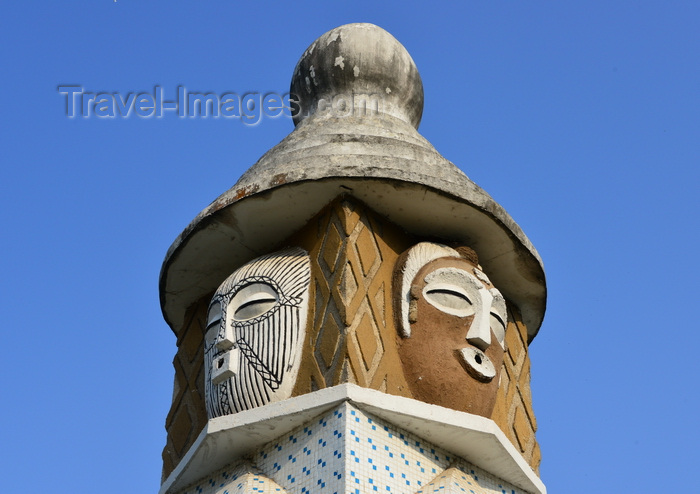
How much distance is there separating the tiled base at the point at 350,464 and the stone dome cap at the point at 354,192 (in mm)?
1715

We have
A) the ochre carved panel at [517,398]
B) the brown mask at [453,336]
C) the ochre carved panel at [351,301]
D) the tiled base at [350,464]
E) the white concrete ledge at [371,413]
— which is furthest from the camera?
the ochre carved panel at [517,398]

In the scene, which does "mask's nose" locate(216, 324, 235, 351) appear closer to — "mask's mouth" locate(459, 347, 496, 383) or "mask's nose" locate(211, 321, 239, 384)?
"mask's nose" locate(211, 321, 239, 384)

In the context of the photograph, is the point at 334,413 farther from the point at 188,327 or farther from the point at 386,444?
the point at 188,327

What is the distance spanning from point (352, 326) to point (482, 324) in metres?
1.01

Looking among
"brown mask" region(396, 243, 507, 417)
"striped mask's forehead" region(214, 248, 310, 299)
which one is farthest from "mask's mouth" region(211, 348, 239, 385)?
"brown mask" region(396, 243, 507, 417)

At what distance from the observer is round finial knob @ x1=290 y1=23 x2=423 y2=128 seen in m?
10.8

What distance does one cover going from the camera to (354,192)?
9.44m

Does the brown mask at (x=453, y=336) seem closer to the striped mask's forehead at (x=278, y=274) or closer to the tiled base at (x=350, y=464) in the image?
the tiled base at (x=350, y=464)

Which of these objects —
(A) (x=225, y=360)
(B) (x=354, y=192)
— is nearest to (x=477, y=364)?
(B) (x=354, y=192)

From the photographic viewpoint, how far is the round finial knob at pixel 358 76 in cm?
1075

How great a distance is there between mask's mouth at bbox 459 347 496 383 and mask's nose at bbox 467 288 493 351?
→ 0.06 m

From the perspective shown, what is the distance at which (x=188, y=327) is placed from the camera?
10.4 meters

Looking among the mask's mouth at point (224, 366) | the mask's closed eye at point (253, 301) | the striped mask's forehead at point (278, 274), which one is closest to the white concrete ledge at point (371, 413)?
the mask's mouth at point (224, 366)

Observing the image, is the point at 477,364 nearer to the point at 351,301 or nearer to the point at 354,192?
the point at 351,301
